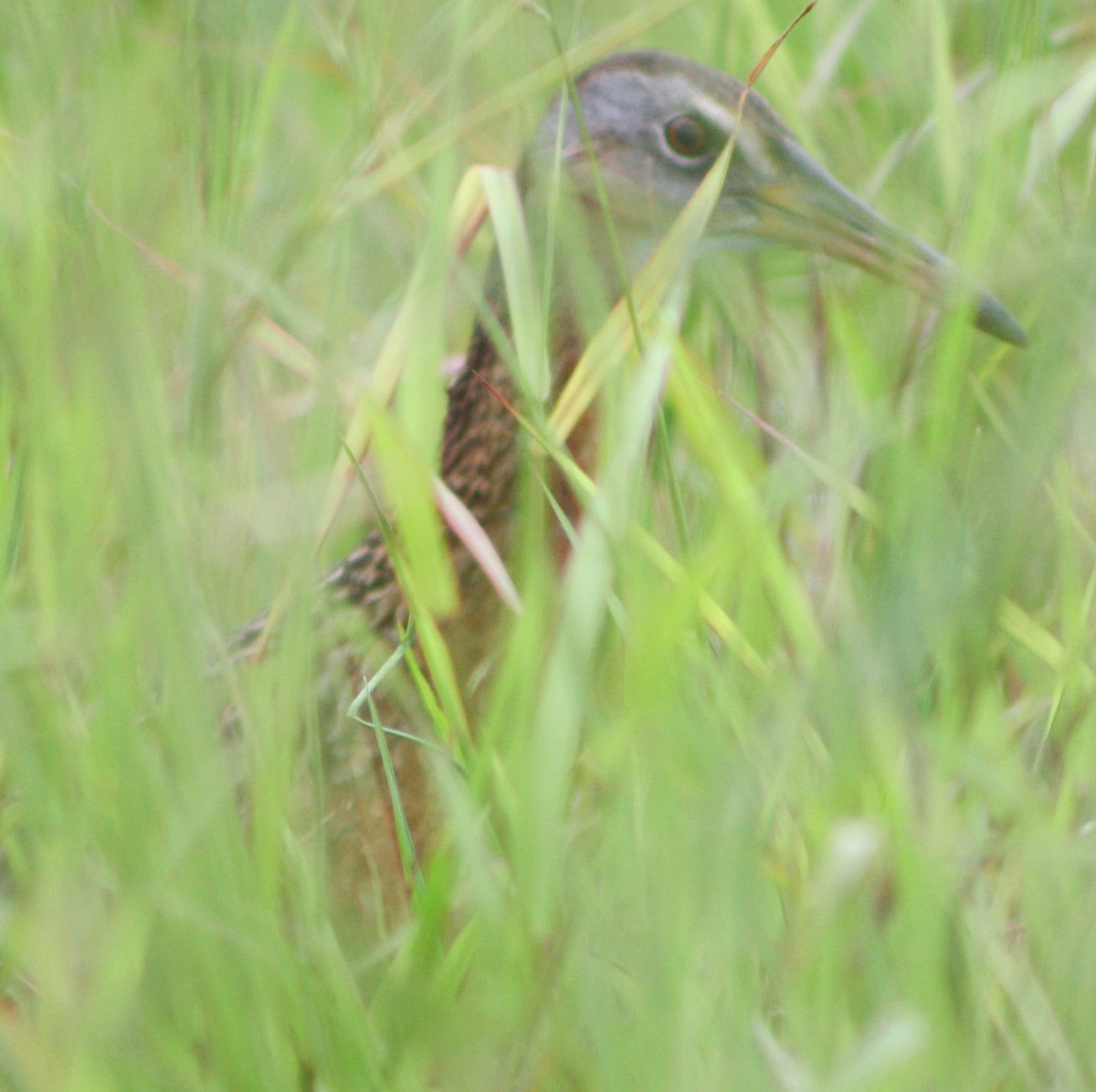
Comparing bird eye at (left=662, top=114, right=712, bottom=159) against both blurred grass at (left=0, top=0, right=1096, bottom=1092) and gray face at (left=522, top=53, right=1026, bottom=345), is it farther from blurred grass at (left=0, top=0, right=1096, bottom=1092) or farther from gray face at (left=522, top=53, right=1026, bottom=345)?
blurred grass at (left=0, top=0, right=1096, bottom=1092)

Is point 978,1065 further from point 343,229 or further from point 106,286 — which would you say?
point 343,229

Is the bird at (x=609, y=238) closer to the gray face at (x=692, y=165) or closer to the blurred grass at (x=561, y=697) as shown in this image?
the gray face at (x=692, y=165)

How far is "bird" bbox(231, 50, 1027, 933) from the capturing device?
1297 millimetres

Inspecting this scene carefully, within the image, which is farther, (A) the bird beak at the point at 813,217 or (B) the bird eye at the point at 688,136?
(B) the bird eye at the point at 688,136

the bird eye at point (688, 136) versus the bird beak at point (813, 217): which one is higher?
the bird eye at point (688, 136)

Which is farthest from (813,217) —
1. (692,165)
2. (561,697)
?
(561,697)

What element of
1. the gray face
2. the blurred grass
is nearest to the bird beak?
the gray face

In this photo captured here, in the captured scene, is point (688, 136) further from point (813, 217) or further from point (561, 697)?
point (561, 697)

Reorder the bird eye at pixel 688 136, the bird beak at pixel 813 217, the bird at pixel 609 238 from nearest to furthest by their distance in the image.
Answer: the bird at pixel 609 238, the bird beak at pixel 813 217, the bird eye at pixel 688 136

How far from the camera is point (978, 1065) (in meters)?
0.75

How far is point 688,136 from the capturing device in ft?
5.44

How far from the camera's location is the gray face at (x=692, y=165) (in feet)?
5.19

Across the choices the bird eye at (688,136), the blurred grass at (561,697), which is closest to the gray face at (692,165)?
the bird eye at (688,136)

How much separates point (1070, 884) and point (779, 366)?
607 mm
